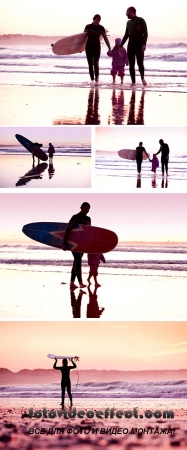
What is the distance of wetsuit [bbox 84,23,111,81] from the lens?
19.0 feet

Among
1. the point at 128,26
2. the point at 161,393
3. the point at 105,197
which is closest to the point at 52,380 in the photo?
the point at 161,393

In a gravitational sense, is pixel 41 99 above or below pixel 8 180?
above

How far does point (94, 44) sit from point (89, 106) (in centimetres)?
33

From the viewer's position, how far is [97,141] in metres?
5.84

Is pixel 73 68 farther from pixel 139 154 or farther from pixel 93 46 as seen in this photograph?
pixel 139 154

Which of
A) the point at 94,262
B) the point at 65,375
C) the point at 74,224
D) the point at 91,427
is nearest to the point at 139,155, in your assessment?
the point at 74,224

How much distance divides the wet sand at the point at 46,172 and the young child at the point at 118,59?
0.48 meters

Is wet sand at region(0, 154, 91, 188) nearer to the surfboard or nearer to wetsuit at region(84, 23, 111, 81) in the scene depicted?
the surfboard

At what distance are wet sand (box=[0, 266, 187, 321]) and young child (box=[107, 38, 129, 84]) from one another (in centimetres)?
106

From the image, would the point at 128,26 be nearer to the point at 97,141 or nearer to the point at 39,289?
the point at 97,141

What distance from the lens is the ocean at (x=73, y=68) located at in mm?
5793

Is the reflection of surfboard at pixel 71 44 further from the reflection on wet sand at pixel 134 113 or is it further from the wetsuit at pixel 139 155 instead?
the wetsuit at pixel 139 155

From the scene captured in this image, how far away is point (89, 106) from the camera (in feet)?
19.3

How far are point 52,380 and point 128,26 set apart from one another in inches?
75.5
